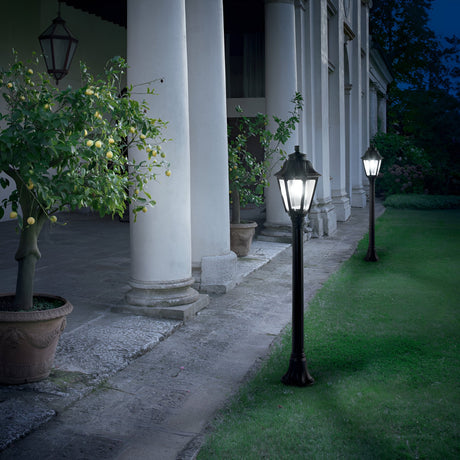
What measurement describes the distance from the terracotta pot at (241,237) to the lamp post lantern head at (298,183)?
4.96m

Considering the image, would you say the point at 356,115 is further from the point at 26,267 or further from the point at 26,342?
the point at 26,342

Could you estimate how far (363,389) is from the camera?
4.20 m

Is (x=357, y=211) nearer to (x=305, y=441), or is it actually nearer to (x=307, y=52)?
(x=307, y=52)

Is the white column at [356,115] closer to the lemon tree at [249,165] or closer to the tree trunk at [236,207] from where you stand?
the lemon tree at [249,165]

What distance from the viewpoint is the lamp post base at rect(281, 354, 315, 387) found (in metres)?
4.32

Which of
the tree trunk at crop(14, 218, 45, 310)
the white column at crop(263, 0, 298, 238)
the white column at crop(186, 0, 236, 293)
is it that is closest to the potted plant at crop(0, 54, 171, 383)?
the tree trunk at crop(14, 218, 45, 310)

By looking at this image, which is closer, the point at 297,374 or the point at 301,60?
the point at 297,374

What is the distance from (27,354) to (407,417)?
2.71m

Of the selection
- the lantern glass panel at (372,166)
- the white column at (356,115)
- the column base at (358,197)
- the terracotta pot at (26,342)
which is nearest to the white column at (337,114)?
the white column at (356,115)

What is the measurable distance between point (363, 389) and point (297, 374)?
50 centimetres

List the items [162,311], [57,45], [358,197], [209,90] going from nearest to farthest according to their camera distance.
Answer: [162,311], [209,90], [57,45], [358,197]

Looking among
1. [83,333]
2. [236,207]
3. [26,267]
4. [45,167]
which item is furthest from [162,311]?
[236,207]

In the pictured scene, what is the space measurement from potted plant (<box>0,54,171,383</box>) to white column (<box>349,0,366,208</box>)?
16674 mm

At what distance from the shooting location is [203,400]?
4074 millimetres
